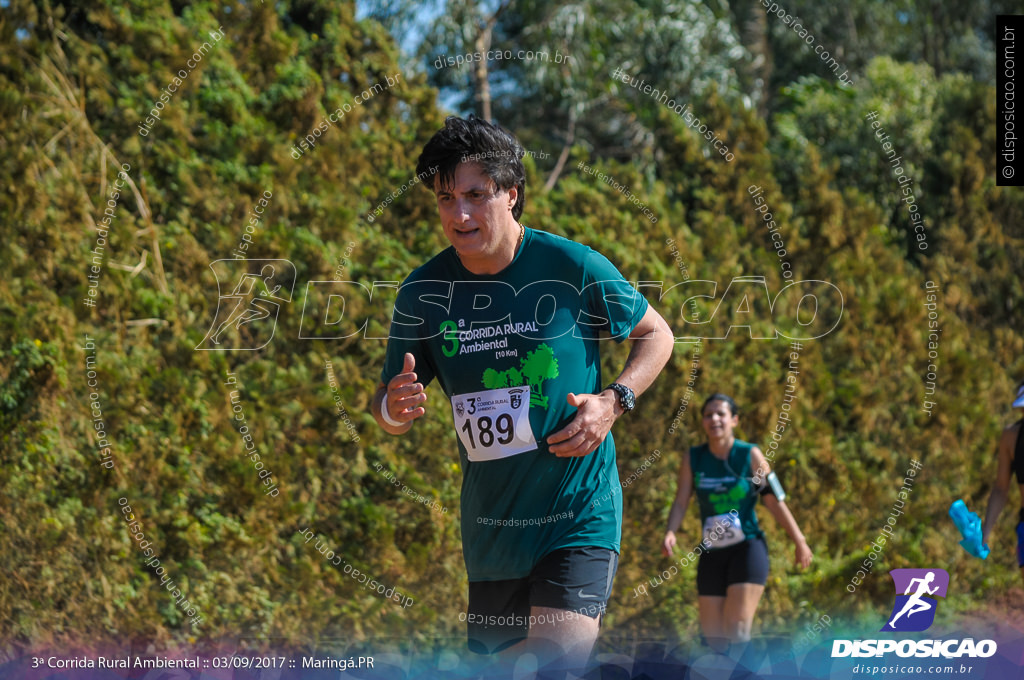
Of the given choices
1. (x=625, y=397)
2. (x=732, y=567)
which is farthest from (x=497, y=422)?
(x=732, y=567)

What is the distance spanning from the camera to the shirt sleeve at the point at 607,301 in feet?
9.27

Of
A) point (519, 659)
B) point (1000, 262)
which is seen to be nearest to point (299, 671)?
point (519, 659)

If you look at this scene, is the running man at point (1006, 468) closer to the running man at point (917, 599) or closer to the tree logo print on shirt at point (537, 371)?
the running man at point (917, 599)

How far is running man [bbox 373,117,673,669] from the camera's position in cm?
275

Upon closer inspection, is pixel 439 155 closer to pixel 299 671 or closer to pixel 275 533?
pixel 299 671

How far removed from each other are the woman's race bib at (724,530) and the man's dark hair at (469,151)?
3020 millimetres

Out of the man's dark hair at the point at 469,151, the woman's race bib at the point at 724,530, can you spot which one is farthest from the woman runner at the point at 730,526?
the man's dark hair at the point at 469,151

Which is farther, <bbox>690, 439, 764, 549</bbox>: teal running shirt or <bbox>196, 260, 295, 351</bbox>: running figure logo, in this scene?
<bbox>196, 260, 295, 351</bbox>: running figure logo

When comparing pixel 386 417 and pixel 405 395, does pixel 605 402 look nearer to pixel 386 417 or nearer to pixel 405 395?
pixel 405 395

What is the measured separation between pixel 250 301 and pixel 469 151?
3.17 meters

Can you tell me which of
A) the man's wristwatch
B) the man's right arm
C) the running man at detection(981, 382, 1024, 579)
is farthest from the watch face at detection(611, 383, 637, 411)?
the running man at detection(981, 382, 1024, 579)

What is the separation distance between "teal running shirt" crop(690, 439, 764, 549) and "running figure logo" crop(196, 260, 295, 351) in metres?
2.66

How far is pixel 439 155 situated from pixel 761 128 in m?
4.71

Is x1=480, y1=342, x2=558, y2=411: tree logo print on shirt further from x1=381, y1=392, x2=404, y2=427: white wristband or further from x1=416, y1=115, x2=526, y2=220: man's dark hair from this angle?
x1=416, y1=115, x2=526, y2=220: man's dark hair
